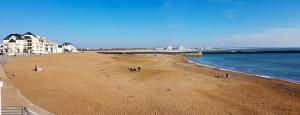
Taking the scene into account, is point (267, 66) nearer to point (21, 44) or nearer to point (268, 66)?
point (268, 66)

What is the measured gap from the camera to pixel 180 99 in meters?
16.5

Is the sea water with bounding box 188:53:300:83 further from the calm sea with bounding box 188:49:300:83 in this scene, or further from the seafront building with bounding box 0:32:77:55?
the seafront building with bounding box 0:32:77:55

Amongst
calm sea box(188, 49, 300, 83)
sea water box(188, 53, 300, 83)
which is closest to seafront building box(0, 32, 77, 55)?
sea water box(188, 53, 300, 83)

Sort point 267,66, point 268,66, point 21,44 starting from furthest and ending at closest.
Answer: point 21,44 < point 267,66 < point 268,66

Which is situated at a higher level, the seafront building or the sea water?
the seafront building

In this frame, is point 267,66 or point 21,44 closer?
point 267,66

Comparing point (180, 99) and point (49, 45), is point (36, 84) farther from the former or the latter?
point (49, 45)

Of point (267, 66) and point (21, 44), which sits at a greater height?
point (21, 44)

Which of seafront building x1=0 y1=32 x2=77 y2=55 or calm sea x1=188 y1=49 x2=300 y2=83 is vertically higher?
seafront building x1=0 y1=32 x2=77 y2=55

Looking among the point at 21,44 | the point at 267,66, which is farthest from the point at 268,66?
the point at 21,44

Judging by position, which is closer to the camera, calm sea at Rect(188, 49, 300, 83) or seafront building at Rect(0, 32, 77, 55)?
calm sea at Rect(188, 49, 300, 83)

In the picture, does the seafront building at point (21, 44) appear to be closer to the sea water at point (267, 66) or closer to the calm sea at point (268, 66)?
the sea water at point (267, 66)

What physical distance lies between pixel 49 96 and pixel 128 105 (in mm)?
4647

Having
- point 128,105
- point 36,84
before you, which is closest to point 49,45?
point 36,84
